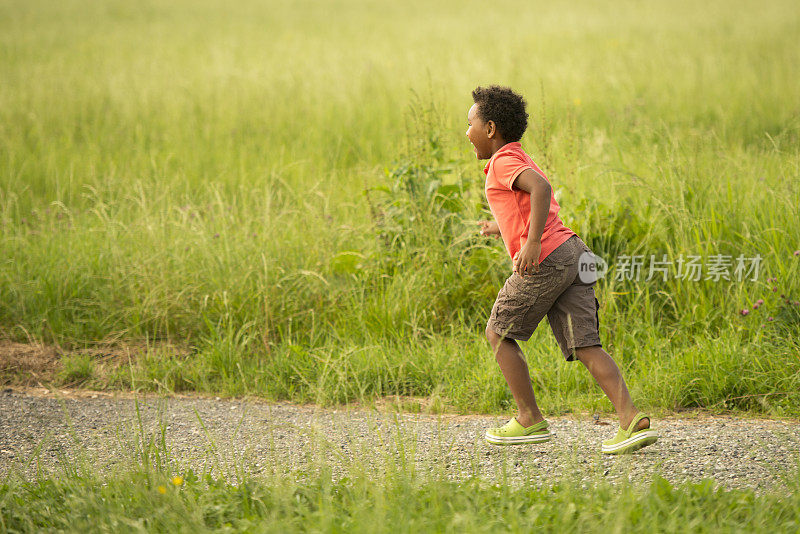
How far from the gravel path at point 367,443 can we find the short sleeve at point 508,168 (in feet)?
3.87

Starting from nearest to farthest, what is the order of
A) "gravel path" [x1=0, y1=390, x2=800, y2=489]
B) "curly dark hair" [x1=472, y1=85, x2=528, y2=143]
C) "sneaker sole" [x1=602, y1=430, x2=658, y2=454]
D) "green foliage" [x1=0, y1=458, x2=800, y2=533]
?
"green foliage" [x1=0, y1=458, x2=800, y2=533] → "gravel path" [x1=0, y1=390, x2=800, y2=489] → "sneaker sole" [x1=602, y1=430, x2=658, y2=454] → "curly dark hair" [x1=472, y1=85, x2=528, y2=143]

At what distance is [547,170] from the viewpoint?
573 cm

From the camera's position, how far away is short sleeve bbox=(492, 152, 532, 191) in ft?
11.2

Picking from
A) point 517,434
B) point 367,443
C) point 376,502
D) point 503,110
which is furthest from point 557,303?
point 376,502

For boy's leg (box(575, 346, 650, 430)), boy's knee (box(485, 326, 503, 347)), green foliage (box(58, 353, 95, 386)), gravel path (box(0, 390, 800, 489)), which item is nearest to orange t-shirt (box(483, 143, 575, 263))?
boy's knee (box(485, 326, 503, 347))

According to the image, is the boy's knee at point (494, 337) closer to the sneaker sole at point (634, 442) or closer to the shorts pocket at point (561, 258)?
the shorts pocket at point (561, 258)

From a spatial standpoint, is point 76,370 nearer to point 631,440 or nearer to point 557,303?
point 557,303

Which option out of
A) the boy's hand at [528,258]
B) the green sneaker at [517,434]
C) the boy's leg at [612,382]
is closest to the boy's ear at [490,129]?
the boy's hand at [528,258]

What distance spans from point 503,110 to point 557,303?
0.95 m

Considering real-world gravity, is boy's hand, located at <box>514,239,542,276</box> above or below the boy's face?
below

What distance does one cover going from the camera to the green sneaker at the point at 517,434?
361 centimetres

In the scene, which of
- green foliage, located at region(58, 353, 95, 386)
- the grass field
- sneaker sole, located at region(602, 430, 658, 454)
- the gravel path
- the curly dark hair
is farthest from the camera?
green foliage, located at region(58, 353, 95, 386)

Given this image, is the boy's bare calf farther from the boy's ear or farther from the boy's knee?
the boy's ear

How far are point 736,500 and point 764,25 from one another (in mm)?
16874
